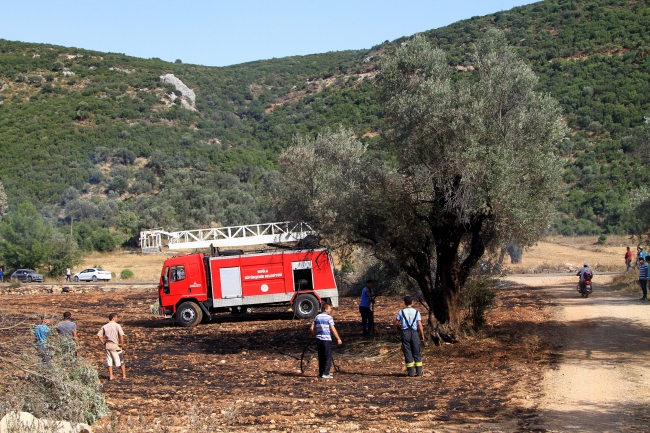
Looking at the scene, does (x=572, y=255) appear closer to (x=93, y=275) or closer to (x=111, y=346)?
(x=93, y=275)

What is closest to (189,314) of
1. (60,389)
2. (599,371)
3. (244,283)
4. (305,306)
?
(244,283)

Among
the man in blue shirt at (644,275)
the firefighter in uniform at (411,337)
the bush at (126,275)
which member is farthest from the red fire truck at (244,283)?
the bush at (126,275)

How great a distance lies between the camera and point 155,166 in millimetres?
81562

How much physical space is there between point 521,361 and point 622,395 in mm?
3283

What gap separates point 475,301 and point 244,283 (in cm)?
1039

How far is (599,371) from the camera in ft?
38.7

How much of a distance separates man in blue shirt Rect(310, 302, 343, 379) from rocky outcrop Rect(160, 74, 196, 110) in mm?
95048

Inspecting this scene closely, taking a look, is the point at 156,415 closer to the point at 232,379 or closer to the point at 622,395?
the point at 232,379

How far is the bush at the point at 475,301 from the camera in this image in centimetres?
1580

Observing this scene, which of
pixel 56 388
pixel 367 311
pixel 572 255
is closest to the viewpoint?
pixel 56 388

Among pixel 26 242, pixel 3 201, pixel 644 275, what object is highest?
pixel 3 201

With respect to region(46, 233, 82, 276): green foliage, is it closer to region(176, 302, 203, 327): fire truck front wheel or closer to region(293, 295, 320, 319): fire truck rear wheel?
region(176, 302, 203, 327): fire truck front wheel

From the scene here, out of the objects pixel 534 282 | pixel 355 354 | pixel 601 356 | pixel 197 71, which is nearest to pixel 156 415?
pixel 355 354

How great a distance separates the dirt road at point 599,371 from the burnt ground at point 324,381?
0.38 metres
